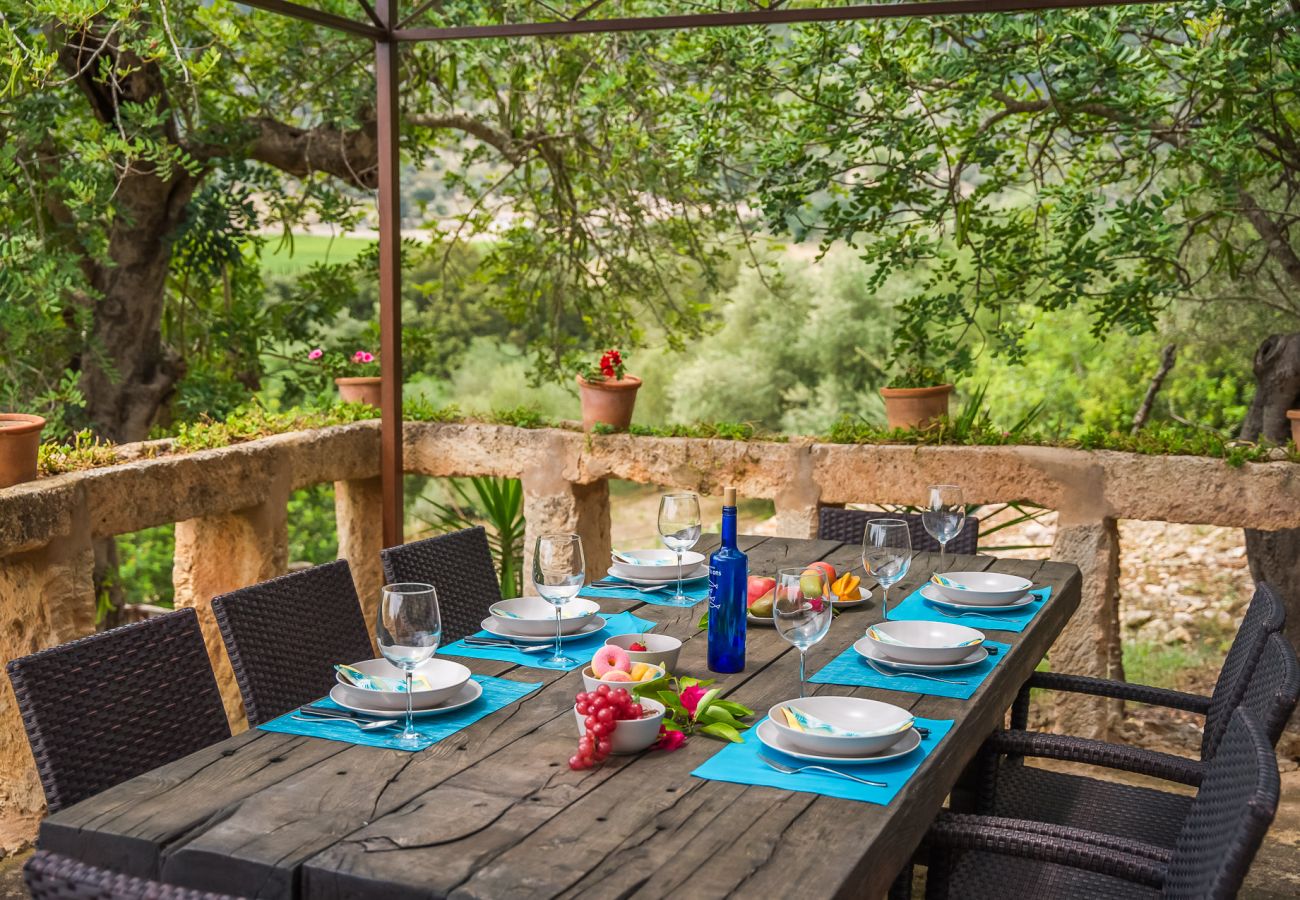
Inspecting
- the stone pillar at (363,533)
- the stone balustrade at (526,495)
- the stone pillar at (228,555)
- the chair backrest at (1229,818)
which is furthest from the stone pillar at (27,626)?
the chair backrest at (1229,818)

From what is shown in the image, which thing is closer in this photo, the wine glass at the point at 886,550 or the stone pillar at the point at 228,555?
the wine glass at the point at 886,550

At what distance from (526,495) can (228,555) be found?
106 cm

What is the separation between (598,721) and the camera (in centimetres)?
173

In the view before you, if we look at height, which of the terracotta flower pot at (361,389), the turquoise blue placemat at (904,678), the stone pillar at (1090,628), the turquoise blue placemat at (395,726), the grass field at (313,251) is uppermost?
the grass field at (313,251)

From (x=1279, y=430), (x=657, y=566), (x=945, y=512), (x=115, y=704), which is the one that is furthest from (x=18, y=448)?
(x=1279, y=430)

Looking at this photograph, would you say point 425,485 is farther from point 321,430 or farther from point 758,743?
point 758,743

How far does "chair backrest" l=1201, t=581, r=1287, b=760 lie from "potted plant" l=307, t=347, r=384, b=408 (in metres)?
3.24

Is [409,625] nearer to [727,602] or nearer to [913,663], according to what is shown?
[727,602]

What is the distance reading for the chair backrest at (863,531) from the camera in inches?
139

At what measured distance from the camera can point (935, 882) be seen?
6.66ft

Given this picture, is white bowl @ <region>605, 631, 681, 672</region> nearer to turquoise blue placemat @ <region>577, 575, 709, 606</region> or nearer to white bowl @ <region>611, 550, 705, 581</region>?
turquoise blue placemat @ <region>577, 575, 709, 606</region>

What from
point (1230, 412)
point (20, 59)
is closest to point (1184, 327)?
point (1230, 412)

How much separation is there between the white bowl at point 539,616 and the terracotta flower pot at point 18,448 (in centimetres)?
148

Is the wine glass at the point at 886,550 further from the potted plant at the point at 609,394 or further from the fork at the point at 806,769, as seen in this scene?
the potted plant at the point at 609,394
